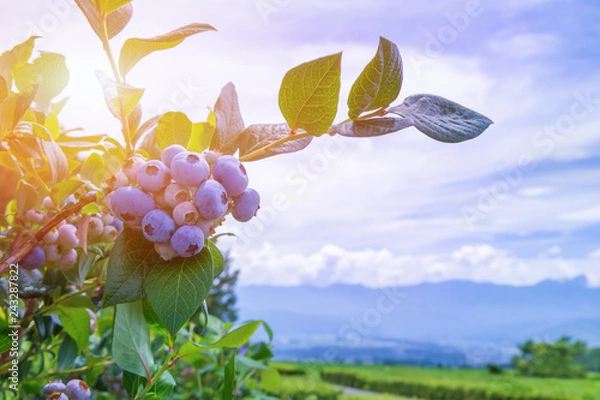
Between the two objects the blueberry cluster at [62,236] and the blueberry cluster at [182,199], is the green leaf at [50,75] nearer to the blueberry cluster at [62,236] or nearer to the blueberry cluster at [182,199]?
the blueberry cluster at [62,236]

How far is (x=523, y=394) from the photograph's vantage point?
7.33 metres

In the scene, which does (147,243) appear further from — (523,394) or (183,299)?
(523,394)

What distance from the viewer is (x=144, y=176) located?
0.37m

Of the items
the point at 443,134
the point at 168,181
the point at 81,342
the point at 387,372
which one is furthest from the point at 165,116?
the point at 387,372

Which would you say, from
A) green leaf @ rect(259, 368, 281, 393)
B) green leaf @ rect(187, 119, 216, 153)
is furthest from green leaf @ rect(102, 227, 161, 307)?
green leaf @ rect(259, 368, 281, 393)

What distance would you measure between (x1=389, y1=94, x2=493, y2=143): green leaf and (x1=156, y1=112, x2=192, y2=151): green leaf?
15 centimetres

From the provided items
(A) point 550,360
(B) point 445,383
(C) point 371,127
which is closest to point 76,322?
(C) point 371,127

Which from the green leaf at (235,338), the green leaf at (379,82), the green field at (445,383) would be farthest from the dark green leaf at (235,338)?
the green field at (445,383)

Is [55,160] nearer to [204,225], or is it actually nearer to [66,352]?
[204,225]

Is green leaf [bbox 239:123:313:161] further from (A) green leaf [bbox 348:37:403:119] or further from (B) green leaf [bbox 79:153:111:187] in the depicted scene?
(B) green leaf [bbox 79:153:111:187]

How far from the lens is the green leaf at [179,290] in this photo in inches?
14.8

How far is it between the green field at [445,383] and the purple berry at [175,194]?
19.5 ft

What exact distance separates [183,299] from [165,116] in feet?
0.45

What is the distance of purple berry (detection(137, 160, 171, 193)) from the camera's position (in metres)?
0.37
